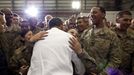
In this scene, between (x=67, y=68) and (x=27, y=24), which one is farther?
(x=27, y=24)

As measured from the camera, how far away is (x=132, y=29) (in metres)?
5.12

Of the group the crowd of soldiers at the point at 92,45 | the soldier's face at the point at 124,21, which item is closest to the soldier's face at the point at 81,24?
the crowd of soldiers at the point at 92,45

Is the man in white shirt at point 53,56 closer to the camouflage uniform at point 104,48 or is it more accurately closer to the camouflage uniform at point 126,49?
the camouflage uniform at point 104,48

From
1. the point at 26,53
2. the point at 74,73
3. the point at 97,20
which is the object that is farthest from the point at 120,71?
the point at 26,53

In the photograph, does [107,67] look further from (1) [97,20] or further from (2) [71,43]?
(2) [71,43]

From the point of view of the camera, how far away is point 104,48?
436 centimetres

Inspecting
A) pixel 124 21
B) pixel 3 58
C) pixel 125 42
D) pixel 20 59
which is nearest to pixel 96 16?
pixel 124 21

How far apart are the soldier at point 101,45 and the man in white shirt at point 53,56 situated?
999 millimetres

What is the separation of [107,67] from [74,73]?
887 millimetres

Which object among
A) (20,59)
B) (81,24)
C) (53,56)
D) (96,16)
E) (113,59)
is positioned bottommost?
(113,59)

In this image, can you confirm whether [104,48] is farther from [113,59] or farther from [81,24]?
[81,24]

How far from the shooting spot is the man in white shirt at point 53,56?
3.26 m

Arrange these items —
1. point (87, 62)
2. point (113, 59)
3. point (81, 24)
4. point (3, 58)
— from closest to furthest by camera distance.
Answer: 1. point (87, 62)
2. point (3, 58)
3. point (113, 59)
4. point (81, 24)

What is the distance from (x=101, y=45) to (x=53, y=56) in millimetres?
1322
